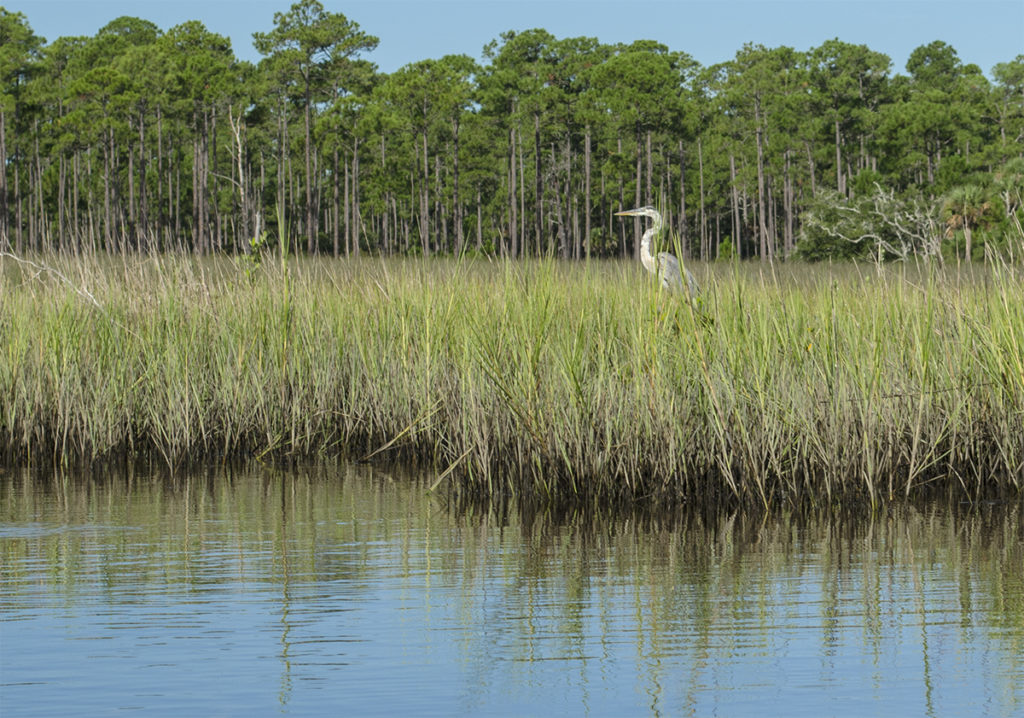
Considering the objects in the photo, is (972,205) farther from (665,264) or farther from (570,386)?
(570,386)

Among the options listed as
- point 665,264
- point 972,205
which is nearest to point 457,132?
point 972,205

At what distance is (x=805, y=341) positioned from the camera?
18.0 ft

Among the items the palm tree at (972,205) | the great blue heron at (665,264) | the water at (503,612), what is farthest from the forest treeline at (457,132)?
the water at (503,612)

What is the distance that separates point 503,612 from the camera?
3271 millimetres

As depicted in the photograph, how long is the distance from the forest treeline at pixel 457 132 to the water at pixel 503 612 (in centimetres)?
3838

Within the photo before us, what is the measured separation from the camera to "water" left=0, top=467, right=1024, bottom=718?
8.42 ft

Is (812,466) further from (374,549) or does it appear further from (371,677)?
(371,677)

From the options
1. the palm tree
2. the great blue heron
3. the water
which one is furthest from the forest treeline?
the water

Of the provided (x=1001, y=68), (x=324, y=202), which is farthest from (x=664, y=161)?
(x=1001, y=68)

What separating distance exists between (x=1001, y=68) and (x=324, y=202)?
54.6 m

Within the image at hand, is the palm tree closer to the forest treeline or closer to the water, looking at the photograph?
the forest treeline

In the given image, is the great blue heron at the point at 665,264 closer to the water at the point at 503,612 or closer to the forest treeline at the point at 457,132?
the water at the point at 503,612

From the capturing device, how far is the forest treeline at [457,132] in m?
53.5

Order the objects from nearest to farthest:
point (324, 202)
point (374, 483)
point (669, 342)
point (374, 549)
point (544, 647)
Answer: point (544, 647) → point (374, 549) → point (669, 342) → point (374, 483) → point (324, 202)
